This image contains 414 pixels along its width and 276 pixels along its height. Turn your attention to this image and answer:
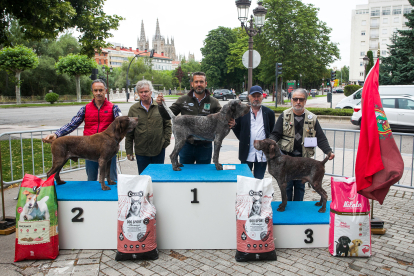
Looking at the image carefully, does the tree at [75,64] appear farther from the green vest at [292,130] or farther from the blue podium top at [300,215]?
the blue podium top at [300,215]

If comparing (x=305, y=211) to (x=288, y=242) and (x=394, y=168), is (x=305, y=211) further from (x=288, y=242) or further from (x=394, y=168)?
(x=394, y=168)

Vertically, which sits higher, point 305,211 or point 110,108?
point 110,108

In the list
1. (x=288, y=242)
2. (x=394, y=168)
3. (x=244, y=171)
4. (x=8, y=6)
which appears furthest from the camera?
(x=8, y=6)

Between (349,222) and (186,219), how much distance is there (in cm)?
189

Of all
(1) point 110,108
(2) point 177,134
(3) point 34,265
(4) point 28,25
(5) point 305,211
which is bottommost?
(3) point 34,265

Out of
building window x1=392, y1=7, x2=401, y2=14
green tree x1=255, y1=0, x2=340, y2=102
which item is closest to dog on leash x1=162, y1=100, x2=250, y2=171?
green tree x1=255, y1=0, x2=340, y2=102

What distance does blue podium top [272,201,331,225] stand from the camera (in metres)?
3.63

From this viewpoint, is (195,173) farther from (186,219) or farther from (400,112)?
(400,112)

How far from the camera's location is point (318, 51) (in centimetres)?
3105

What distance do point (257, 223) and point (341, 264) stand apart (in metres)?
1.04

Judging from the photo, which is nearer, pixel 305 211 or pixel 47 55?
pixel 305 211

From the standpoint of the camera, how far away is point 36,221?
11.1ft

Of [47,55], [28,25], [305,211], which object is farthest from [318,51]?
[47,55]

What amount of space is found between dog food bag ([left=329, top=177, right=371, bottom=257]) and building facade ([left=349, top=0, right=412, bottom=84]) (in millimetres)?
78822
